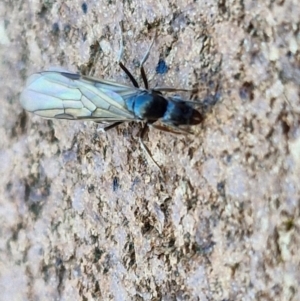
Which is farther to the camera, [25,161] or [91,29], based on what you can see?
[25,161]

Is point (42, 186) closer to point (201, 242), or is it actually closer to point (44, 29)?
point (44, 29)

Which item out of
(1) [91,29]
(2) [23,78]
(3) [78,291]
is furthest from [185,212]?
(2) [23,78]

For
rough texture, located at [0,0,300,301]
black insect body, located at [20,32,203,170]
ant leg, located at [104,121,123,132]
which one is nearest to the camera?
rough texture, located at [0,0,300,301]

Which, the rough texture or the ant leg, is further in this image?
the ant leg

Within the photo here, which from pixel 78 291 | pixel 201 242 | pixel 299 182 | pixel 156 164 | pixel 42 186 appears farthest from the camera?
pixel 42 186

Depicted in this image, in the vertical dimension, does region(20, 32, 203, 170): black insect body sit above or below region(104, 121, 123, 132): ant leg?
above

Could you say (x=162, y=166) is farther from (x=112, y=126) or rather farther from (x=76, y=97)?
(x=76, y=97)
